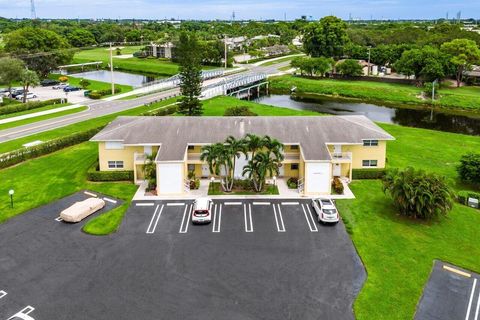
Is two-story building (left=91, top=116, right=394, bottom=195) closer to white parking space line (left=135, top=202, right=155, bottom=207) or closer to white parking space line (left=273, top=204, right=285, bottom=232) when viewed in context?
white parking space line (left=135, top=202, right=155, bottom=207)

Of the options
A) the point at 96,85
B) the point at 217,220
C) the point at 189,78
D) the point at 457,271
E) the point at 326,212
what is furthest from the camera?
the point at 96,85

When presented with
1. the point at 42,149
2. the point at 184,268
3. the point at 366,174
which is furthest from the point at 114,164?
the point at 366,174

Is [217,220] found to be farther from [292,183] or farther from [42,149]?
[42,149]

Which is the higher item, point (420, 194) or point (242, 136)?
point (242, 136)

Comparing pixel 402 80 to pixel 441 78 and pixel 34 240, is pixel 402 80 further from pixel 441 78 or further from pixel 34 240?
pixel 34 240

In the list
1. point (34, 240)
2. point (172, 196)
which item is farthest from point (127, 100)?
point (34, 240)

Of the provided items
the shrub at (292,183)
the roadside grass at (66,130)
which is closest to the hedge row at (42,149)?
the roadside grass at (66,130)

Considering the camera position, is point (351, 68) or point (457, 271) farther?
point (351, 68)
